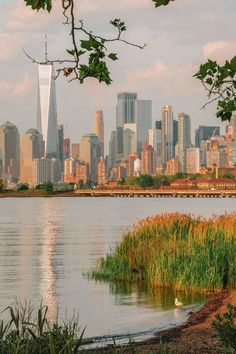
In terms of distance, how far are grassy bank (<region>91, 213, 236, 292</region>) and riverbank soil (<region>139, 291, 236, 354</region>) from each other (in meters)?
1.63

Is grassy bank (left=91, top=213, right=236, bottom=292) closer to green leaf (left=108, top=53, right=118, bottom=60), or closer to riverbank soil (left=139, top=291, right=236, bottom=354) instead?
riverbank soil (left=139, top=291, right=236, bottom=354)

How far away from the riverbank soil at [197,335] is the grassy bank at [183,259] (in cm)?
163

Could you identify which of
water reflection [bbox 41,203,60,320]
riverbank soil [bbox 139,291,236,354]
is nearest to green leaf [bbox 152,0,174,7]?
riverbank soil [bbox 139,291,236,354]

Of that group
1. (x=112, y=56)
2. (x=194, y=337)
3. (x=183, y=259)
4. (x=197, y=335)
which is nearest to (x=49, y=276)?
(x=183, y=259)

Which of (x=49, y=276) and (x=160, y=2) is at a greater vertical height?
(x=160, y=2)

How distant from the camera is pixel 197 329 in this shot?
21797mm

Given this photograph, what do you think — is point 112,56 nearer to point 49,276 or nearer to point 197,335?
point 197,335

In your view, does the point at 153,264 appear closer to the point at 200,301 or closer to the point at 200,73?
the point at 200,301

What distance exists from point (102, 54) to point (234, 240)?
Answer: 75.9 feet

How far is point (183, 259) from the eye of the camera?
29562 mm

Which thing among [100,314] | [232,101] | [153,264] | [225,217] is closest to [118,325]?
[100,314]

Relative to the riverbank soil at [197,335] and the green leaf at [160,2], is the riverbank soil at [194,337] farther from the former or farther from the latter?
the green leaf at [160,2]

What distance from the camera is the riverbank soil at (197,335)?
17750 mm

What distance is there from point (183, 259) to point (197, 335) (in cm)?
911
